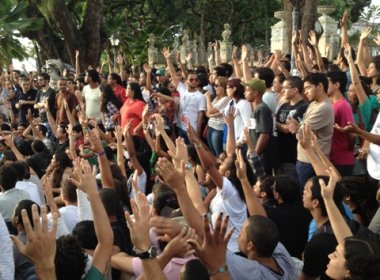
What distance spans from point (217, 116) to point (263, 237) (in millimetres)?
4482

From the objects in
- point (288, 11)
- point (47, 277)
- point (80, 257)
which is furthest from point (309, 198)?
point (288, 11)

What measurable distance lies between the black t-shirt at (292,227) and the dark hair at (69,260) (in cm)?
180

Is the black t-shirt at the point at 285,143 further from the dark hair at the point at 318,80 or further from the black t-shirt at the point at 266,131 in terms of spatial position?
the dark hair at the point at 318,80

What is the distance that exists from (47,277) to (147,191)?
390cm

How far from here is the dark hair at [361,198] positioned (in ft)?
15.1

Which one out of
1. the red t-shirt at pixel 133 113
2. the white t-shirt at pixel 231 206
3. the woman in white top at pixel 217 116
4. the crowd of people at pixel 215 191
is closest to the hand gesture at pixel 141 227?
the crowd of people at pixel 215 191

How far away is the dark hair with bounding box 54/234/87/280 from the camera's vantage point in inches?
119

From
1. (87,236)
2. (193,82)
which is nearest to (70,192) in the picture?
(87,236)

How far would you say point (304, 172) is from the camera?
235 inches

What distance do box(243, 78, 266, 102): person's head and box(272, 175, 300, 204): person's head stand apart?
6.89ft

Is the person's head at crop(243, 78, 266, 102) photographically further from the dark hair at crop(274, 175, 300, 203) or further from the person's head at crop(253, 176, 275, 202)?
the dark hair at crop(274, 175, 300, 203)

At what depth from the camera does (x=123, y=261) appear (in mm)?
3678

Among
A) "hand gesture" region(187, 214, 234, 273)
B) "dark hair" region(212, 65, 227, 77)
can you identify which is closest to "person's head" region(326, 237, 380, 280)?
"hand gesture" region(187, 214, 234, 273)

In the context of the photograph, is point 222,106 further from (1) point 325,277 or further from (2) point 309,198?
(1) point 325,277
